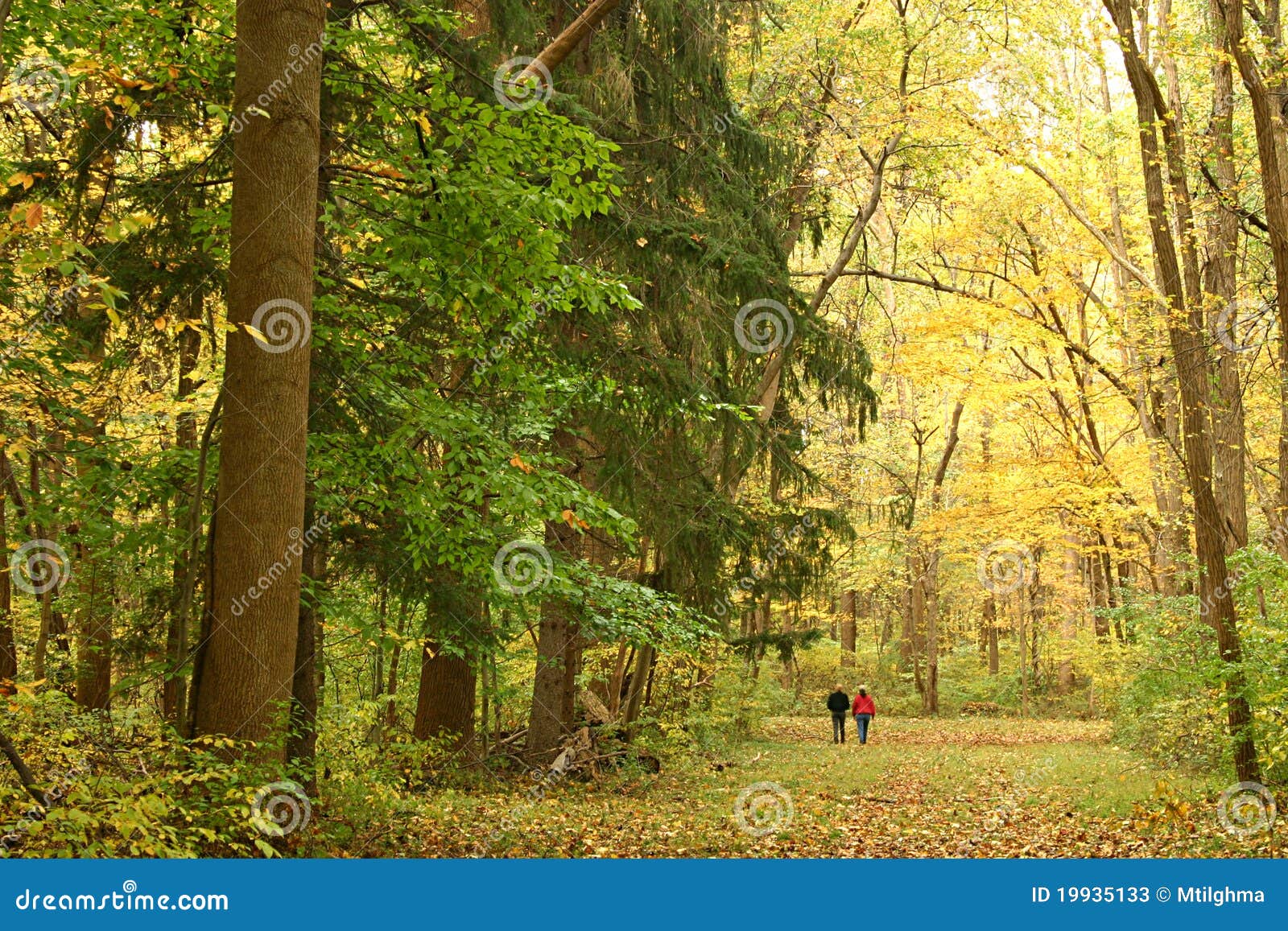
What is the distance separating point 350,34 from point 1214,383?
9.78m

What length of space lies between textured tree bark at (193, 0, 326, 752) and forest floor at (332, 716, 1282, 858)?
6.35 ft

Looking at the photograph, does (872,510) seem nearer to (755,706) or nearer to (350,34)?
(755,706)

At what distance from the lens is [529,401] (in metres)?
8.83

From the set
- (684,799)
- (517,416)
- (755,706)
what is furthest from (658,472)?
(755,706)

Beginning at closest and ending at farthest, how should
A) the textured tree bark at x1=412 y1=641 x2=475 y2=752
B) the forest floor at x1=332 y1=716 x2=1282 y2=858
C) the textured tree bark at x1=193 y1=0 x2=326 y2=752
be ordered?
the textured tree bark at x1=193 y1=0 x2=326 y2=752
the forest floor at x1=332 y1=716 x2=1282 y2=858
the textured tree bark at x1=412 y1=641 x2=475 y2=752

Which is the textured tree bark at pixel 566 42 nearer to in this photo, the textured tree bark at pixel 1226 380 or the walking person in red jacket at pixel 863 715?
the textured tree bark at pixel 1226 380

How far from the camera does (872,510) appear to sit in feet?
112

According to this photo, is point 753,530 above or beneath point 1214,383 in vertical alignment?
beneath

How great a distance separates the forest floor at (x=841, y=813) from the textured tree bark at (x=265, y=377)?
1.93 metres

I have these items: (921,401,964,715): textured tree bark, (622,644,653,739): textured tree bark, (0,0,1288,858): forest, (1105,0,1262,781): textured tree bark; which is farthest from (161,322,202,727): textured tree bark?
(921,401,964,715): textured tree bark

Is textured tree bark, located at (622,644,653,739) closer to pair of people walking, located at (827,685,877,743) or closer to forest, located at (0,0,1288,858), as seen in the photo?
forest, located at (0,0,1288,858)

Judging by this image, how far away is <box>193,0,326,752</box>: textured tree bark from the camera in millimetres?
6012

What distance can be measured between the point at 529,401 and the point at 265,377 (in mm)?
2902

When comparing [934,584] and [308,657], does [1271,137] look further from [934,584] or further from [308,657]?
[934,584]
